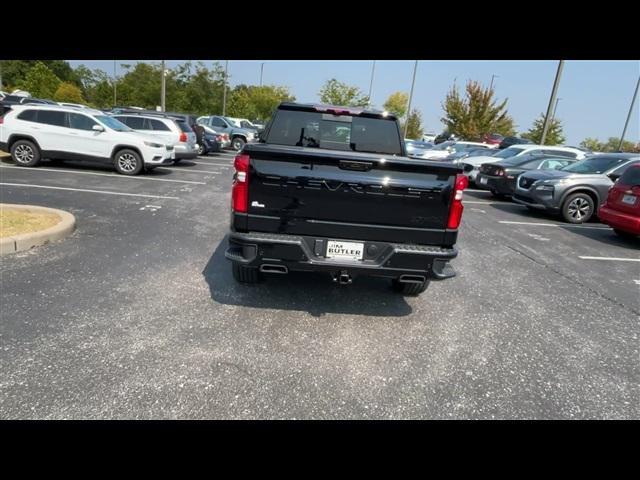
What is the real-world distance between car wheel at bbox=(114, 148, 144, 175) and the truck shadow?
7506mm

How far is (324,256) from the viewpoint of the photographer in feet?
10.6

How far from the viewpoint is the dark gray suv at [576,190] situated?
29.9 ft

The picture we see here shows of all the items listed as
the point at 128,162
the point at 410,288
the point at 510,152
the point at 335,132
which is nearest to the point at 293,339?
the point at 410,288

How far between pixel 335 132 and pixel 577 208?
771 centimetres

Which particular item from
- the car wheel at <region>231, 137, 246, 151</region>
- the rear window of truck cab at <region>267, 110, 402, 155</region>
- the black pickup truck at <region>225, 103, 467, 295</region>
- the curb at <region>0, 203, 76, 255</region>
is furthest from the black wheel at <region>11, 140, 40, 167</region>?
the car wheel at <region>231, 137, 246, 151</region>

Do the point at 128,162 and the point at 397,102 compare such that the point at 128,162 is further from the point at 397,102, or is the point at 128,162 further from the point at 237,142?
the point at 397,102

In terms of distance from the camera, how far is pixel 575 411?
103 inches

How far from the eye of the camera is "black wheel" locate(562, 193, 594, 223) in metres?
9.16

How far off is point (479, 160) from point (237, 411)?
1485cm

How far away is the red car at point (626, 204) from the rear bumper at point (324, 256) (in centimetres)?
604

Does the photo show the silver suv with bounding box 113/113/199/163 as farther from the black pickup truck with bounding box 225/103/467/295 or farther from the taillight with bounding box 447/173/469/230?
the taillight with bounding box 447/173/469/230
